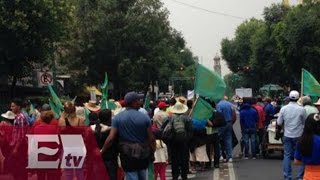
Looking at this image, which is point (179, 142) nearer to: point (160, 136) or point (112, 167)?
point (160, 136)

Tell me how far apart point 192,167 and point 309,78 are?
11.7 ft

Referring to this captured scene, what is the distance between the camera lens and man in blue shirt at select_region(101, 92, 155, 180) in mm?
8500

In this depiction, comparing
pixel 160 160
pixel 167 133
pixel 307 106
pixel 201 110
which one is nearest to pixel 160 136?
pixel 167 133

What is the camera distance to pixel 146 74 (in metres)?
46.5

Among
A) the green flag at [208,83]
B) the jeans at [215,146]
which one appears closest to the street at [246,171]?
the jeans at [215,146]

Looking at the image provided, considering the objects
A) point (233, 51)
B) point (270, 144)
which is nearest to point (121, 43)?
point (270, 144)

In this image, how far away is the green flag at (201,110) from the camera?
1427 centimetres

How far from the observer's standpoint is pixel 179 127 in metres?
12.6

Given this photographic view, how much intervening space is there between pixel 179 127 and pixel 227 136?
3.79 meters

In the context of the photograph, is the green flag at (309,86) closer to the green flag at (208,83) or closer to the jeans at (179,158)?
the green flag at (208,83)

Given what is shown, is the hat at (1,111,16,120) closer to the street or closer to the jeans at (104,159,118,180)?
the jeans at (104,159,118,180)

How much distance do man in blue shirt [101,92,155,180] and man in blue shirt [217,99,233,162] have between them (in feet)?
25.0

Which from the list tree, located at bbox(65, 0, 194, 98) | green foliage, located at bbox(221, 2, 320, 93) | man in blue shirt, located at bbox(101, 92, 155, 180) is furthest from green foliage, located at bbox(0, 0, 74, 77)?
green foliage, located at bbox(221, 2, 320, 93)

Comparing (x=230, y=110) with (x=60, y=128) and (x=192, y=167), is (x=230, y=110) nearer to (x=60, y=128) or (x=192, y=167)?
(x=192, y=167)
